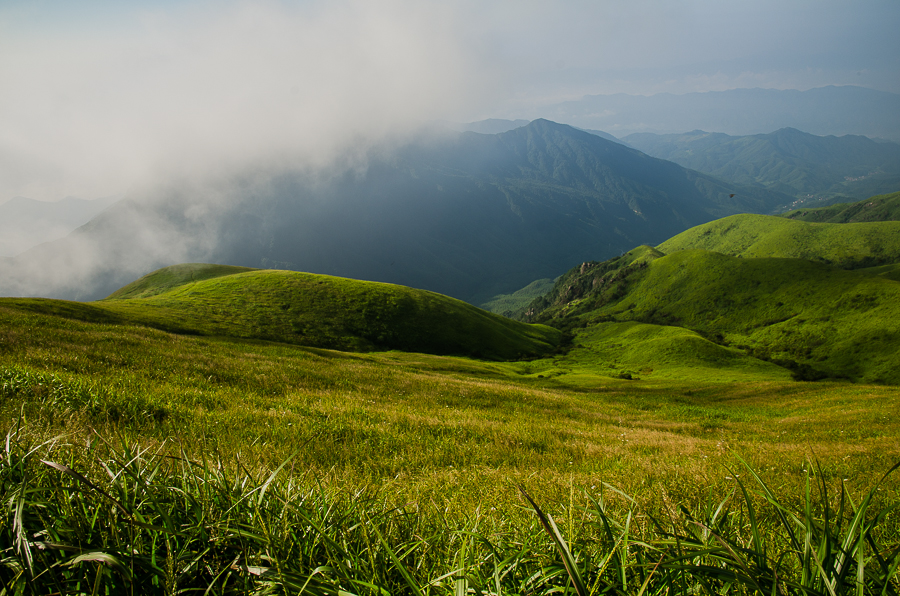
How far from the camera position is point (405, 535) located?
8.66 feet

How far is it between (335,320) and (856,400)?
89245 millimetres

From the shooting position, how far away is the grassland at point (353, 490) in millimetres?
1730

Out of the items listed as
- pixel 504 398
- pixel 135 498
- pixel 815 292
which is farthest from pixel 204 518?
pixel 815 292

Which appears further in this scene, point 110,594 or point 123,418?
point 123,418

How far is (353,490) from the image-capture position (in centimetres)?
383

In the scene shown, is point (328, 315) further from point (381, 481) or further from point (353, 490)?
point (353, 490)

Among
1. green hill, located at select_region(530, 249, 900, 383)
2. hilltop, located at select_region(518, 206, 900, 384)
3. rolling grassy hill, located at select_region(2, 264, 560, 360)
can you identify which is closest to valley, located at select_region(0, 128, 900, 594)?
rolling grassy hill, located at select_region(2, 264, 560, 360)

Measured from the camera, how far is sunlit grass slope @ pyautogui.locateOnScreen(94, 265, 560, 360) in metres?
82.6

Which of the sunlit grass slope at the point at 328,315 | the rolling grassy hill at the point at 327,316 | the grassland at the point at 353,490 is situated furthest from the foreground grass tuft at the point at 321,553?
the sunlit grass slope at the point at 328,315

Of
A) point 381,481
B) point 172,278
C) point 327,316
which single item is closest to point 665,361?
point 327,316

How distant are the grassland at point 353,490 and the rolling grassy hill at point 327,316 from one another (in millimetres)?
67076

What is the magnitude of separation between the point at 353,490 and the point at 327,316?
3939 inches

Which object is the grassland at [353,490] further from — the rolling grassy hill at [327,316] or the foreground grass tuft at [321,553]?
the rolling grassy hill at [327,316]

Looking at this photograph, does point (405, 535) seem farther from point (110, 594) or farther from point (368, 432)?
point (368, 432)
